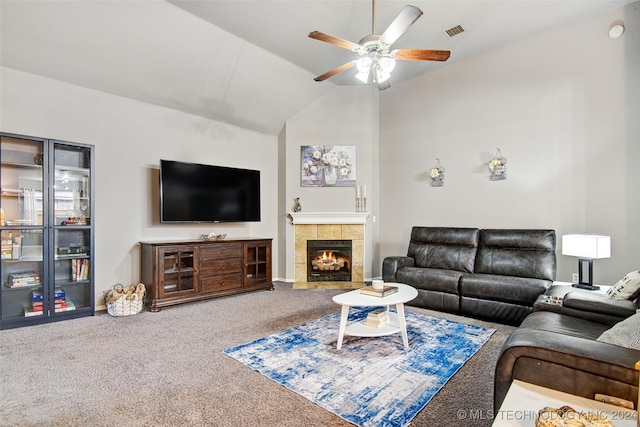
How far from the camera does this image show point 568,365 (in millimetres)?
1307

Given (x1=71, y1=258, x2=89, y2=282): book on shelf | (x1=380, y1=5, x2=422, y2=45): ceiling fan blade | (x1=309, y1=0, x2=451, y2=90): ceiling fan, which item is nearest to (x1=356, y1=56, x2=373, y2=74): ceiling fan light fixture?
(x1=309, y1=0, x2=451, y2=90): ceiling fan

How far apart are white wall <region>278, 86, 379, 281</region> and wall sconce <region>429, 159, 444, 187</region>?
3.41 feet

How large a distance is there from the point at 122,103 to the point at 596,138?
579 cm

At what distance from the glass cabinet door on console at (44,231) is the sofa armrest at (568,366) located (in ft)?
13.7

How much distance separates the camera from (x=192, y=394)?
2.05 metres

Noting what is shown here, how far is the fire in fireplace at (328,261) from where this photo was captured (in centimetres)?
536

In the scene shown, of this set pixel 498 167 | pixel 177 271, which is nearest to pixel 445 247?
pixel 498 167

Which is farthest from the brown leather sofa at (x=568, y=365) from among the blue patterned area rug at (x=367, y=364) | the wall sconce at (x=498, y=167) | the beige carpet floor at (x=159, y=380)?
the wall sconce at (x=498, y=167)

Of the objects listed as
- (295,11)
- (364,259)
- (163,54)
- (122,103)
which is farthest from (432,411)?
(122,103)

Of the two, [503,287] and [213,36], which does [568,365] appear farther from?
[213,36]

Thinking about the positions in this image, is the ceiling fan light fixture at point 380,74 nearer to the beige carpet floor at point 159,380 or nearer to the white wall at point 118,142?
the beige carpet floor at point 159,380

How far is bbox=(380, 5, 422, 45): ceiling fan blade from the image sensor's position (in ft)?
7.56

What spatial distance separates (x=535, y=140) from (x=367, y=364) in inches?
143

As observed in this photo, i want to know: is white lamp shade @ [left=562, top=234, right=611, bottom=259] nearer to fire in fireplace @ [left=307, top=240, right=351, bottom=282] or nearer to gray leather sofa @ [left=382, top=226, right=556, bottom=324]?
gray leather sofa @ [left=382, top=226, right=556, bottom=324]
